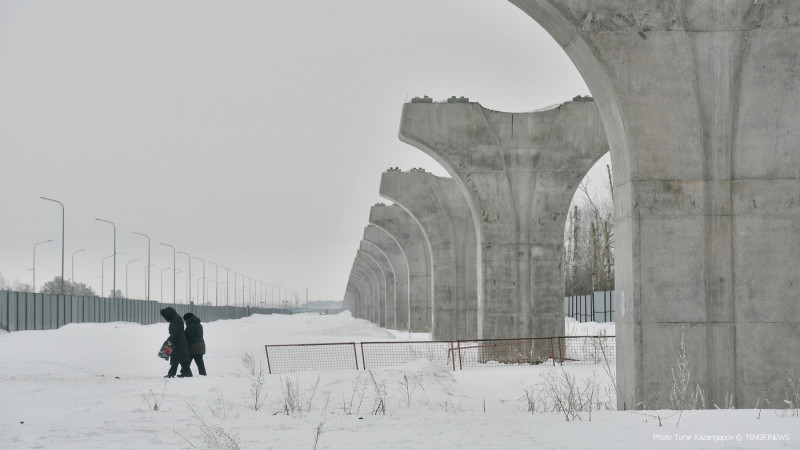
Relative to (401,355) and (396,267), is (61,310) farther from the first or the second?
(401,355)

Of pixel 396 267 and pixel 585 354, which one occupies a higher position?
pixel 396 267

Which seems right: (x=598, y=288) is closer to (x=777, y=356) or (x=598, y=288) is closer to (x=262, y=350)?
(x=262, y=350)

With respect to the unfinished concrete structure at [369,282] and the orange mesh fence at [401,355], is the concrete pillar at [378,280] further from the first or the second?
the orange mesh fence at [401,355]

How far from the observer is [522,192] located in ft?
81.1

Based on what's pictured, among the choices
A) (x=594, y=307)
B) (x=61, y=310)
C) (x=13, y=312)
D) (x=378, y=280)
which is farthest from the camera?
(x=378, y=280)

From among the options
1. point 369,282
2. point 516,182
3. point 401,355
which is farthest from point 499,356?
point 369,282

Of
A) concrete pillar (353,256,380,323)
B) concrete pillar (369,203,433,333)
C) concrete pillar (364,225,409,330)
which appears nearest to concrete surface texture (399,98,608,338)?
concrete pillar (369,203,433,333)

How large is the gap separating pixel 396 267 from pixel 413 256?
10.7 metres

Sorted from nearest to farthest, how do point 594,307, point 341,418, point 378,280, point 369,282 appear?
point 341,418 → point 594,307 → point 378,280 → point 369,282

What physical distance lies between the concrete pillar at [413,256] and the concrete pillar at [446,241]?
415 inches

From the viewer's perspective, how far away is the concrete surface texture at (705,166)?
11250 millimetres

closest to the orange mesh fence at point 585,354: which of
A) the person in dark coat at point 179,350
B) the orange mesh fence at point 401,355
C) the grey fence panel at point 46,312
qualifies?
the orange mesh fence at point 401,355

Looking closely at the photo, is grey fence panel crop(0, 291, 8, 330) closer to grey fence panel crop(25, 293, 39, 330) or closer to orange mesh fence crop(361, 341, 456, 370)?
grey fence panel crop(25, 293, 39, 330)

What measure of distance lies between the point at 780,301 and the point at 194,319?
10.3 metres
